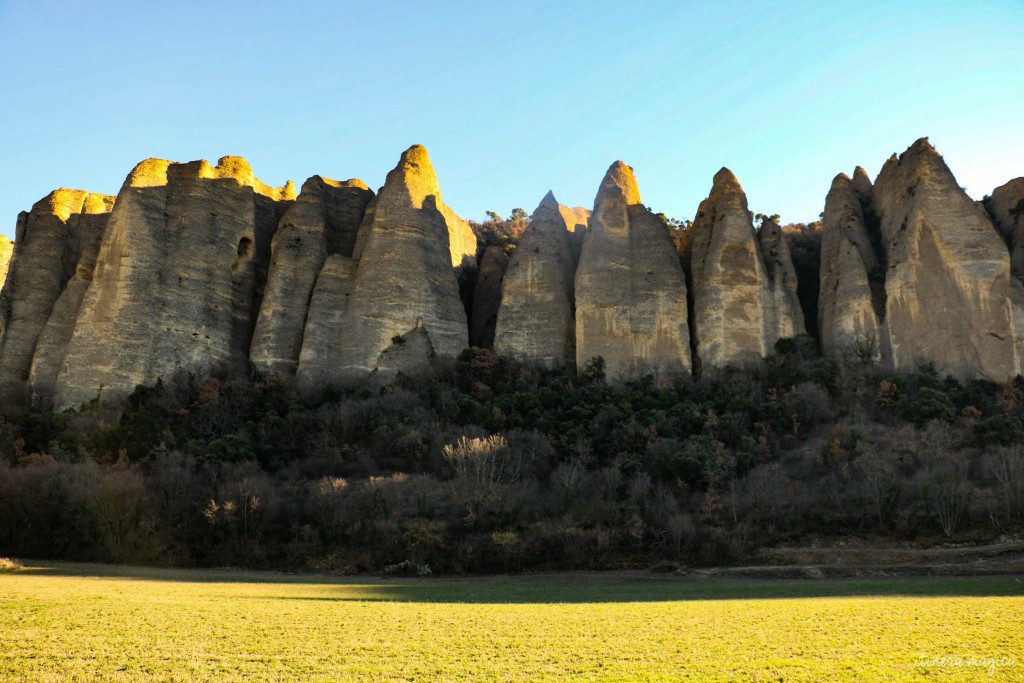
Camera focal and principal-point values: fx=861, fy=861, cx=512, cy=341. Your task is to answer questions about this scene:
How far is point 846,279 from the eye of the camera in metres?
38.8

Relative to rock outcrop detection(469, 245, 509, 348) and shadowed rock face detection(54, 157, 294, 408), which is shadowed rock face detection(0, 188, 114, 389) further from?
rock outcrop detection(469, 245, 509, 348)

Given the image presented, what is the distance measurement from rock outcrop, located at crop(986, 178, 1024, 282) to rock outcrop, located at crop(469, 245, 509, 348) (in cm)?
2382

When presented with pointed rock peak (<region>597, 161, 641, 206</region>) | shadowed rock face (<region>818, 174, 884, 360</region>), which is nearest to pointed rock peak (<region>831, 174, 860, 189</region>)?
shadowed rock face (<region>818, 174, 884, 360</region>)

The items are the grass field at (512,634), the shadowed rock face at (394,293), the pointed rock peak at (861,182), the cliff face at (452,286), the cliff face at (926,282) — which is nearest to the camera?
the grass field at (512,634)

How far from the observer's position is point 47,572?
2098 cm

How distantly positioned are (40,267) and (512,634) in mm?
38256

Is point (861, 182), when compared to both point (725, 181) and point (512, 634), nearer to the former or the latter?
point (725, 181)

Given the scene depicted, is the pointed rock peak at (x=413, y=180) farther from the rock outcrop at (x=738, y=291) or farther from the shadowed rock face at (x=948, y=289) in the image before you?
the shadowed rock face at (x=948, y=289)

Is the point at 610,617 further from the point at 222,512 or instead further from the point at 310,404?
the point at 310,404

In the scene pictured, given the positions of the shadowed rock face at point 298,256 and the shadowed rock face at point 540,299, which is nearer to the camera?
the shadowed rock face at point 298,256

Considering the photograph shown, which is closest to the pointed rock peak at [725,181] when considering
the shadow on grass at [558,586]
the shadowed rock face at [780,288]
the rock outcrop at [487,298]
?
the shadowed rock face at [780,288]

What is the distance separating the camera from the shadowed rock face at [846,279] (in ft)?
123

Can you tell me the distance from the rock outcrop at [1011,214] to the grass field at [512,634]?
2601 centimetres

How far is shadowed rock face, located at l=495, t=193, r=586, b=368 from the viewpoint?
3966cm
